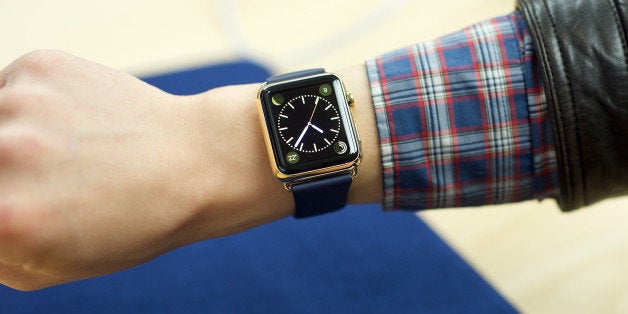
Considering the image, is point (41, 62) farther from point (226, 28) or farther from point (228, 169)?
point (226, 28)

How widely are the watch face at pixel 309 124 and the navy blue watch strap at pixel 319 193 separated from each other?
0.06 feet

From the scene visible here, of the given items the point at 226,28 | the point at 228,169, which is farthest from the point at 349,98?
the point at 226,28

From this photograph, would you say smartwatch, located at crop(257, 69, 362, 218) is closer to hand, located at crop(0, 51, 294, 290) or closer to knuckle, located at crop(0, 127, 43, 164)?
hand, located at crop(0, 51, 294, 290)

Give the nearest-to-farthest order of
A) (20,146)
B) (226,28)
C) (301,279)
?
1. (20,146)
2. (301,279)
3. (226,28)

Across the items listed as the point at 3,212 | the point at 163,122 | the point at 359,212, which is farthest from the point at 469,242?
the point at 3,212

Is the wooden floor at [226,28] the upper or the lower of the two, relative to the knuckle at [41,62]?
lower

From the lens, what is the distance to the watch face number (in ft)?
1.98

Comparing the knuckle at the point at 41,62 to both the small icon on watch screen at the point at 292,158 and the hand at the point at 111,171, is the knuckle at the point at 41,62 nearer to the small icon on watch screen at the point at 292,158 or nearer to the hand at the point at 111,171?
the hand at the point at 111,171

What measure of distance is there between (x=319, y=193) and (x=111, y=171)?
185 mm

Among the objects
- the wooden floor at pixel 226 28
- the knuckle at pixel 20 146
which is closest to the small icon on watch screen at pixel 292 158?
the knuckle at pixel 20 146

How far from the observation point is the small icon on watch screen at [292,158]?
59 cm

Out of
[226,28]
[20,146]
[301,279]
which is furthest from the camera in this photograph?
[226,28]

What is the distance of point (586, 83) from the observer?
59 centimetres

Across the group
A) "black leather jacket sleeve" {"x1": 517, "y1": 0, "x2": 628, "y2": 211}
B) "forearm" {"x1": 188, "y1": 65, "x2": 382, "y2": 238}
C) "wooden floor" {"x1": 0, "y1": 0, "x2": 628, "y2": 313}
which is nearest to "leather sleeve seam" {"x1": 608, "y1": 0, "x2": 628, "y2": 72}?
"black leather jacket sleeve" {"x1": 517, "y1": 0, "x2": 628, "y2": 211}
